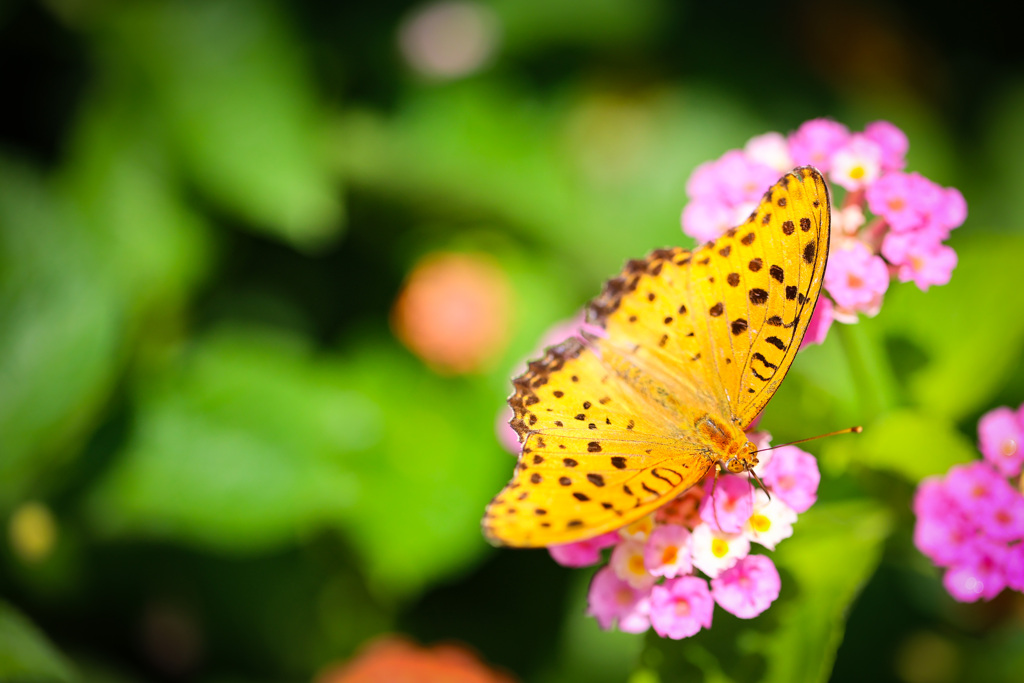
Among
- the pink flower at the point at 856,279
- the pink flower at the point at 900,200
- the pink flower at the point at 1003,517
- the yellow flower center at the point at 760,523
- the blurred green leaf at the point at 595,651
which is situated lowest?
the blurred green leaf at the point at 595,651

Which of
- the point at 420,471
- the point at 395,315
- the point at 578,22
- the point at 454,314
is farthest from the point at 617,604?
the point at 578,22

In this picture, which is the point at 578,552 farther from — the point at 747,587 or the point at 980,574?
the point at 980,574

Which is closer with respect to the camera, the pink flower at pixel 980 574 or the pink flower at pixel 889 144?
the pink flower at pixel 980 574

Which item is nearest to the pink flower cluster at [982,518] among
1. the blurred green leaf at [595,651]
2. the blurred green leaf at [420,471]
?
the blurred green leaf at [595,651]

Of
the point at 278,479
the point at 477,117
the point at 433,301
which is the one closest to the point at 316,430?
the point at 278,479

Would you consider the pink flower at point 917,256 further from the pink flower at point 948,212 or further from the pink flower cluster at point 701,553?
the pink flower cluster at point 701,553

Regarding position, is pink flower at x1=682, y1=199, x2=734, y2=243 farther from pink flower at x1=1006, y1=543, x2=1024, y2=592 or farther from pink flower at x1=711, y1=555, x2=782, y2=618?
pink flower at x1=1006, y1=543, x2=1024, y2=592

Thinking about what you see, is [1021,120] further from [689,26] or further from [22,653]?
[22,653]
